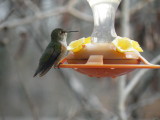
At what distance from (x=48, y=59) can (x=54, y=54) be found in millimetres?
102

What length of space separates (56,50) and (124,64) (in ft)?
4.06

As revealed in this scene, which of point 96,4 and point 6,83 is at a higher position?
point 96,4

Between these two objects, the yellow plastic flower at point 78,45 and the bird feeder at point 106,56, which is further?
the yellow plastic flower at point 78,45

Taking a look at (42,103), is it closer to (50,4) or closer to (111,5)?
(50,4)

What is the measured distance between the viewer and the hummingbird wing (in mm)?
4410

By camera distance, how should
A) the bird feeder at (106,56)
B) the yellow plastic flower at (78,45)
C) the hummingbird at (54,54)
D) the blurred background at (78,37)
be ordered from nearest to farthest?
the bird feeder at (106,56) < the yellow plastic flower at (78,45) < the hummingbird at (54,54) < the blurred background at (78,37)

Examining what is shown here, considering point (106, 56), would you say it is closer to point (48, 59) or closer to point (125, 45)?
point (125, 45)

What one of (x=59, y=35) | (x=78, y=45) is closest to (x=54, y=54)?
(x=59, y=35)

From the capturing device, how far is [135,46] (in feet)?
12.9

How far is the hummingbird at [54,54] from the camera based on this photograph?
4.41m

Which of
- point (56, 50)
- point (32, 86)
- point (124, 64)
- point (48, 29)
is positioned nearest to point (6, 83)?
point (32, 86)

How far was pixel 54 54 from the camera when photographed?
457 cm

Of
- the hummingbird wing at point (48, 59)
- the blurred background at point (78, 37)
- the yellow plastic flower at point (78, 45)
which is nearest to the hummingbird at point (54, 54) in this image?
the hummingbird wing at point (48, 59)

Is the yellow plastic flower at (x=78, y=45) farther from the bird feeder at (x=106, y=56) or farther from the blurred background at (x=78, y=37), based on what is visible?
the blurred background at (x=78, y=37)
